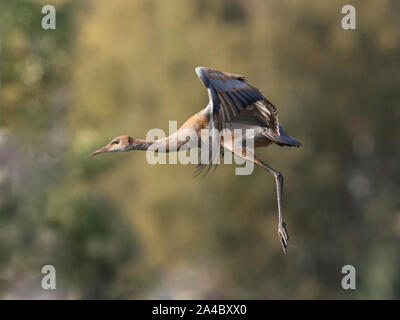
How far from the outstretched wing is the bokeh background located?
70.0 feet

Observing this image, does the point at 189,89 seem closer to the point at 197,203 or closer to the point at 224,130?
the point at 197,203

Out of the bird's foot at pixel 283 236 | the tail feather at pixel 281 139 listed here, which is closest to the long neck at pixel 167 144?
the tail feather at pixel 281 139

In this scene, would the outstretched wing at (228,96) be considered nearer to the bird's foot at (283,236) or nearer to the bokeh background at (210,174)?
the bird's foot at (283,236)

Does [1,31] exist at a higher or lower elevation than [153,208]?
higher

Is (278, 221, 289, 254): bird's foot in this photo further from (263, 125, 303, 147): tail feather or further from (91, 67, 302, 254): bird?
(263, 125, 303, 147): tail feather

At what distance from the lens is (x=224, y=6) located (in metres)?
32.7

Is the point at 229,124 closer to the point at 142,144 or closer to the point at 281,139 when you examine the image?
the point at 281,139

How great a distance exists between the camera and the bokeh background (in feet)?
102

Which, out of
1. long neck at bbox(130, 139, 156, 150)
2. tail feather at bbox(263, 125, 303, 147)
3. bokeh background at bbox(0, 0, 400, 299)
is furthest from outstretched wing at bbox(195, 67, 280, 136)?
bokeh background at bbox(0, 0, 400, 299)

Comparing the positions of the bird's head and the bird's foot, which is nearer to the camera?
the bird's foot
